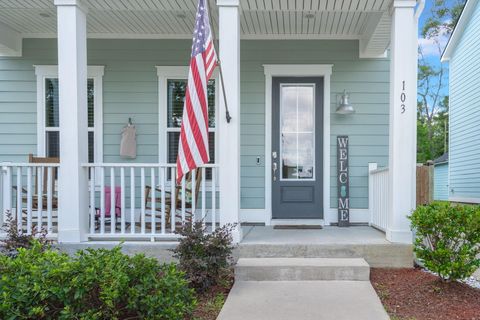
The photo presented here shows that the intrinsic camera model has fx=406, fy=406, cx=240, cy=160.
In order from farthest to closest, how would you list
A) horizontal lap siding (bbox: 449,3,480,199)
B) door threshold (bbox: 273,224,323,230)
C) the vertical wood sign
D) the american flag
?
horizontal lap siding (bbox: 449,3,480,199)
the vertical wood sign
door threshold (bbox: 273,224,323,230)
the american flag

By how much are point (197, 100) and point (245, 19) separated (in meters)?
2.24

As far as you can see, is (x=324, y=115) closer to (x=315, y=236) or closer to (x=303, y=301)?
(x=315, y=236)

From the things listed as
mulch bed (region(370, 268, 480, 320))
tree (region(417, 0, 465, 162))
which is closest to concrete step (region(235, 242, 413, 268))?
mulch bed (region(370, 268, 480, 320))

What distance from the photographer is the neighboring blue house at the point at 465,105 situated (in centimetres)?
998

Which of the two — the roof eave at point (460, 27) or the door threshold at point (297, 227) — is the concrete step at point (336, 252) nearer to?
the door threshold at point (297, 227)

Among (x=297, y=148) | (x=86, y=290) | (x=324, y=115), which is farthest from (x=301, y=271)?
(x=324, y=115)

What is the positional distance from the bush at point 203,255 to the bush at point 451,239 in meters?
1.79

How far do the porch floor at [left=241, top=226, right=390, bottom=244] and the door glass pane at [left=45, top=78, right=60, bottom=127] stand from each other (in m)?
3.23

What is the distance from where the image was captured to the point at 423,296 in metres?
3.58

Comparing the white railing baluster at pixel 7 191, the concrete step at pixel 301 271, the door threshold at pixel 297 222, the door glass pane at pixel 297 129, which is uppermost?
the door glass pane at pixel 297 129

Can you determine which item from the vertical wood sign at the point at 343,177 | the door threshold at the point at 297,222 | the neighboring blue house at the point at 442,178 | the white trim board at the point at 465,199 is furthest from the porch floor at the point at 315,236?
the neighboring blue house at the point at 442,178

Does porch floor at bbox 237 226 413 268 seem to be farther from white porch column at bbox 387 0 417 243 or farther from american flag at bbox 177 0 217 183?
american flag at bbox 177 0 217 183

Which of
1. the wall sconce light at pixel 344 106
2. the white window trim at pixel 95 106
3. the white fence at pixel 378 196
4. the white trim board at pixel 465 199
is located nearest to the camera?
the white fence at pixel 378 196

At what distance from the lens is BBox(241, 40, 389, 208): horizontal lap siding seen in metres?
5.82
